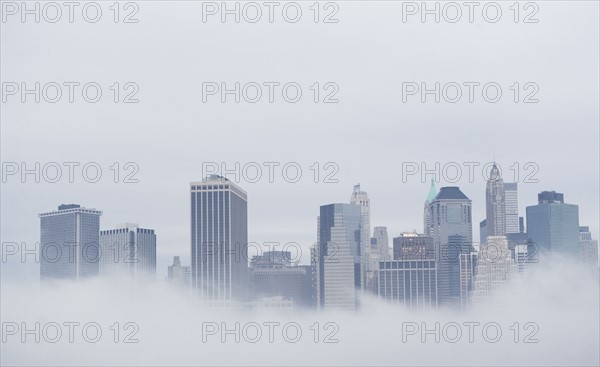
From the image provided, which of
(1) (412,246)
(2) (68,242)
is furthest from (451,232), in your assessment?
(2) (68,242)

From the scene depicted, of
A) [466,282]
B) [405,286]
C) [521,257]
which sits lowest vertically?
[405,286]

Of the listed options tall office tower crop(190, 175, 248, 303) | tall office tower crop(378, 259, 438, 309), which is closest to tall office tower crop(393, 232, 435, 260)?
tall office tower crop(378, 259, 438, 309)

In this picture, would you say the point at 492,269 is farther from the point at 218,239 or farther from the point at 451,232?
the point at 218,239

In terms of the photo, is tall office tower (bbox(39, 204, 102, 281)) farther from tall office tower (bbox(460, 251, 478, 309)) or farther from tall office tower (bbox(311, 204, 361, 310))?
tall office tower (bbox(460, 251, 478, 309))

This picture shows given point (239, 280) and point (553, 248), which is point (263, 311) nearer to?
point (239, 280)

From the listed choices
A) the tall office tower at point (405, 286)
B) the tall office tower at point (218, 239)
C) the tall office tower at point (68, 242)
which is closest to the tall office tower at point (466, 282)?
the tall office tower at point (405, 286)

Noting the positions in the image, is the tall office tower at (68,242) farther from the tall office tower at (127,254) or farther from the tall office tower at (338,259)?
the tall office tower at (338,259)
